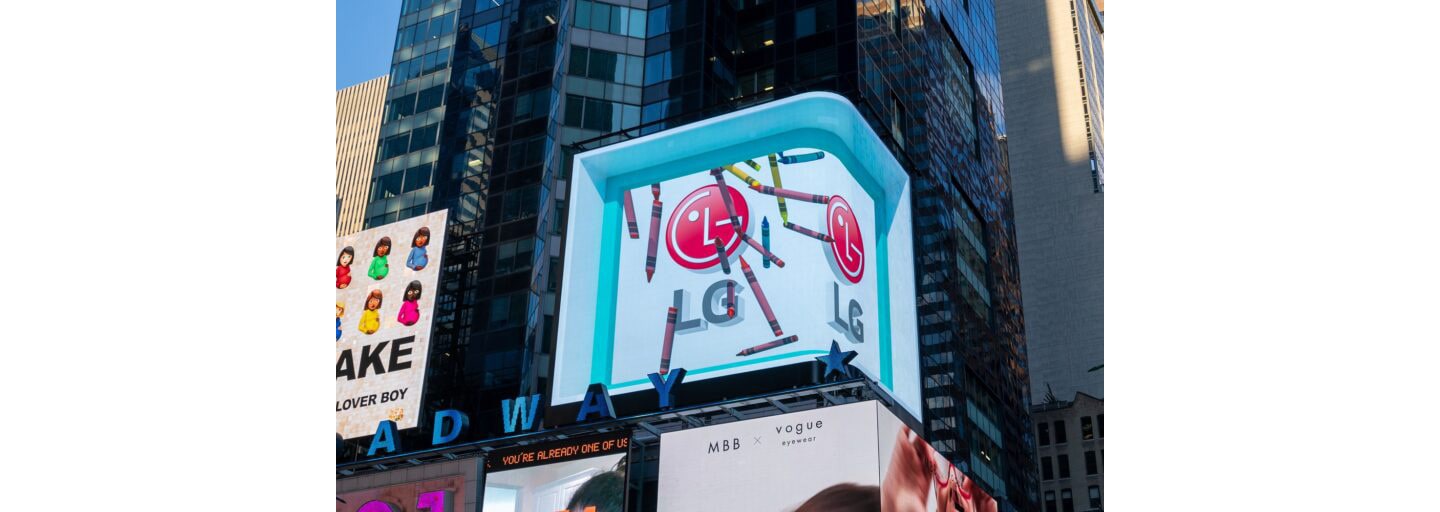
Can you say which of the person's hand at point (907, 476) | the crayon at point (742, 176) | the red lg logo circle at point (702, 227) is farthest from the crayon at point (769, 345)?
the crayon at point (742, 176)

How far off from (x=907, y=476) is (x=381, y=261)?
21.3 metres

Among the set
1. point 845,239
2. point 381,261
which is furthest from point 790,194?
point 381,261

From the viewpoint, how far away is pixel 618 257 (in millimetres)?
44531

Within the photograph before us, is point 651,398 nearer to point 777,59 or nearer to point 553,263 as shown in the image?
point 553,263

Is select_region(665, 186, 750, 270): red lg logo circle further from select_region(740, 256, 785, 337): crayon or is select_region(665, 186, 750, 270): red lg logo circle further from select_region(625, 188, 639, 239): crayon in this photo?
select_region(625, 188, 639, 239): crayon

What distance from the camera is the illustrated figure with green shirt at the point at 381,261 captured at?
46531 millimetres

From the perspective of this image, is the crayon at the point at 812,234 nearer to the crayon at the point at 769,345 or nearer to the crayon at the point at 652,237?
the crayon at the point at 769,345

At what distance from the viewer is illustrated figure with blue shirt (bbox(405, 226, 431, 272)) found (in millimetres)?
46281

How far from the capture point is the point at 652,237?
4378cm

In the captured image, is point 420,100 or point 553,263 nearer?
point 553,263

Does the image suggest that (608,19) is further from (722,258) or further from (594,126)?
(722,258)

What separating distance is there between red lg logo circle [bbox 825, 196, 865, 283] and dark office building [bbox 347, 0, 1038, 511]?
725 centimetres
